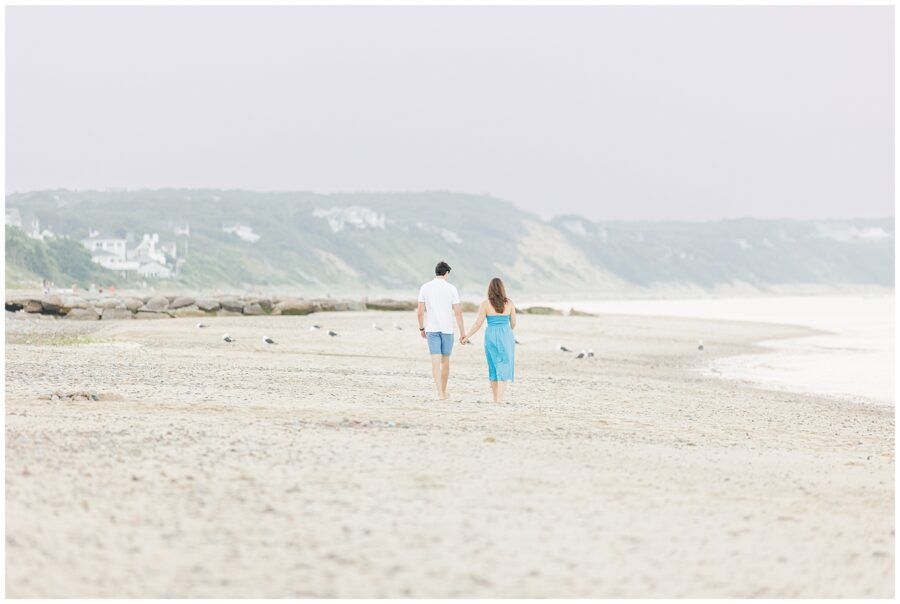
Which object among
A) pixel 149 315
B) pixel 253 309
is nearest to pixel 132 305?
pixel 149 315

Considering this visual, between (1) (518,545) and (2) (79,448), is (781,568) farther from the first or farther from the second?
(2) (79,448)

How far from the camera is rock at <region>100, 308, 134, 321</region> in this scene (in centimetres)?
4147

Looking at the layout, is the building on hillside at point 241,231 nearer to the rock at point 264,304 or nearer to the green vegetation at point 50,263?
the green vegetation at point 50,263

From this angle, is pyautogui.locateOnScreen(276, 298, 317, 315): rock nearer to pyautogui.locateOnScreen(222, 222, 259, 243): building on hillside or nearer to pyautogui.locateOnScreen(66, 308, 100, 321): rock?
pyautogui.locateOnScreen(66, 308, 100, 321): rock

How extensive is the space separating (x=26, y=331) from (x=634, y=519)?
26570 mm

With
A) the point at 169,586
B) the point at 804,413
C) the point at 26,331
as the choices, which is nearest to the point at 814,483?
the point at 169,586

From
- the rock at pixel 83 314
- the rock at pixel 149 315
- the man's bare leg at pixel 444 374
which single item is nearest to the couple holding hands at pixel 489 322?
the man's bare leg at pixel 444 374

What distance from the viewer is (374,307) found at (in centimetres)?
5078

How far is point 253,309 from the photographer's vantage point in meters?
44.9

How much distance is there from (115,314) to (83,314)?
3.96ft

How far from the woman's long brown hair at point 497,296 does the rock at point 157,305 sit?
3169 cm

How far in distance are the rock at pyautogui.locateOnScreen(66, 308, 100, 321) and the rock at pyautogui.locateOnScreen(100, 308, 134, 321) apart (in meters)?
0.24

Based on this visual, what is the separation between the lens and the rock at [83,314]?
41312mm

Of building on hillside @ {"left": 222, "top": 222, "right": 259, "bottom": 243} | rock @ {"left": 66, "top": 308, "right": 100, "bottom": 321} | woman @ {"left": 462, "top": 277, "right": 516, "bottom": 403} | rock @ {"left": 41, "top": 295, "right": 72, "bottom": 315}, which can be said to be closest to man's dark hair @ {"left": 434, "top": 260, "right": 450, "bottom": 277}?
woman @ {"left": 462, "top": 277, "right": 516, "bottom": 403}
